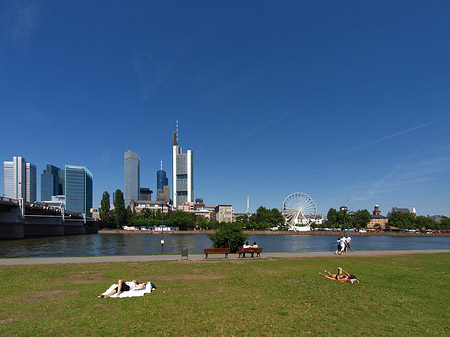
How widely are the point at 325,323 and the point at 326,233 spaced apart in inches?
6952

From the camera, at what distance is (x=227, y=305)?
10344 mm

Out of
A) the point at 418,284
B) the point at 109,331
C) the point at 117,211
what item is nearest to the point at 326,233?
the point at 117,211

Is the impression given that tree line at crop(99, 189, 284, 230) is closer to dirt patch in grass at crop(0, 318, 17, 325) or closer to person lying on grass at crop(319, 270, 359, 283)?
person lying on grass at crop(319, 270, 359, 283)

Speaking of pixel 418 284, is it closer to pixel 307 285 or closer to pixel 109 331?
pixel 307 285

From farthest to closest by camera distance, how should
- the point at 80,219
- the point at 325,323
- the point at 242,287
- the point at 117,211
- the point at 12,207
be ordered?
the point at 117,211, the point at 80,219, the point at 12,207, the point at 242,287, the point at 325,323

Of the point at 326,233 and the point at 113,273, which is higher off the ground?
the point at 113,273

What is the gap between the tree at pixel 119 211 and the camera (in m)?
152

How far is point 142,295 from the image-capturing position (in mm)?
11711

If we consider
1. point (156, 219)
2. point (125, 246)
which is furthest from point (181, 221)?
point (125, 246)

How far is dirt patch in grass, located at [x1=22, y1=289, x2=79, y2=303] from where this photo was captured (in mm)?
11086

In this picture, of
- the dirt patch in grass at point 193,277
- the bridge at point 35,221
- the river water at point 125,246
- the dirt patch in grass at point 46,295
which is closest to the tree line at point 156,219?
the bridge at point 35,221

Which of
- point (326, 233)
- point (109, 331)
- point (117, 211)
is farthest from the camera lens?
point (326, 233)

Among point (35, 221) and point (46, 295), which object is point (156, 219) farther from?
point (46, 295)

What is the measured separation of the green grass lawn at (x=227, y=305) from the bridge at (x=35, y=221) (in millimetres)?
80572
